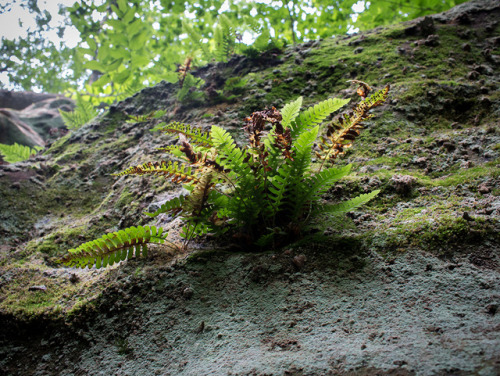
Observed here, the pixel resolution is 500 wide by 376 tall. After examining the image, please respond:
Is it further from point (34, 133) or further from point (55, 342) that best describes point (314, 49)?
point (34, 133)

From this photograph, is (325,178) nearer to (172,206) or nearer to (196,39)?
(172,206)

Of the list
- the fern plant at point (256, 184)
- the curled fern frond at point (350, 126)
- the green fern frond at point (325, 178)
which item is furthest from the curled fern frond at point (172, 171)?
the curled fern frond at point (350, 126)

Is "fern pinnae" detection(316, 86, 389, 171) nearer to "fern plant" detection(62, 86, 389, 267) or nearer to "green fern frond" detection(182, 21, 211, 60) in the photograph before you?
"fern plant" detection(62, 86, 389, 267)

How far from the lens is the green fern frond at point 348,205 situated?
6.12 ft

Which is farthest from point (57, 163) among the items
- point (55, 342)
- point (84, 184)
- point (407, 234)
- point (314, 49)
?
point (407, 234)

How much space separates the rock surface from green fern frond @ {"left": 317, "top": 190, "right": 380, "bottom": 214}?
0.58 feet

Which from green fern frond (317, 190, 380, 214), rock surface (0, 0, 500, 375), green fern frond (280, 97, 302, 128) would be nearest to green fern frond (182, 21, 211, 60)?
rock surface (0, 0, 500, 375)

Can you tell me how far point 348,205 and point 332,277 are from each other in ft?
1.55

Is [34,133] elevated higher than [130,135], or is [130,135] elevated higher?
[34,133]

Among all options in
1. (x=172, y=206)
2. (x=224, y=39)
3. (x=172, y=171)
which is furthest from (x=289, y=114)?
(x=224, y=39)

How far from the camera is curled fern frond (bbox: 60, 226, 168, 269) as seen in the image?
181 centimetres

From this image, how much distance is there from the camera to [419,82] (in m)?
3.33

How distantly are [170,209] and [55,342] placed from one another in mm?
1032

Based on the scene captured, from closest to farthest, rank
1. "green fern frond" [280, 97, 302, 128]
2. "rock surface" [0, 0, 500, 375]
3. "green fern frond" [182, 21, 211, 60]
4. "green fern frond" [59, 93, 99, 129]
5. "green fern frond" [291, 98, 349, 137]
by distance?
"rock surface" [0, 0, 500, 375] → "green fern frond" [291, 98, 349, 137] → "green fern frond" [280, 97, 302, 128] → "green fern frond" [182, 21, 211, 60] → "green fern frond" [59, 93, 99, 129]
